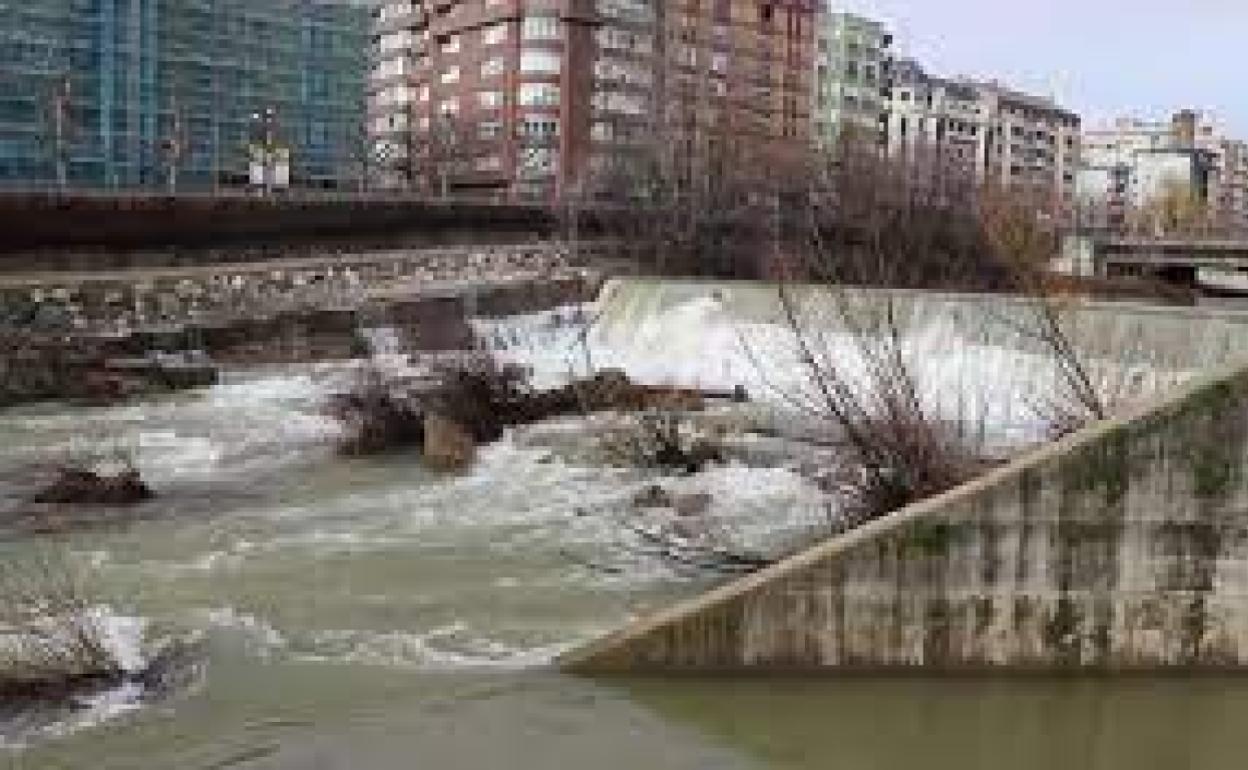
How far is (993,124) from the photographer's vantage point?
169m

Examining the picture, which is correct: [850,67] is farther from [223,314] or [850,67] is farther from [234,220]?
[223,314]

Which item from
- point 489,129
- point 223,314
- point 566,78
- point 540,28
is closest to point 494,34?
point 540,28

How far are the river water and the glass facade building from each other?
5628 cm

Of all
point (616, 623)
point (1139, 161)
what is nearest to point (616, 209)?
point (616, 623)

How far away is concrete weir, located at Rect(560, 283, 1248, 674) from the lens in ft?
37.1

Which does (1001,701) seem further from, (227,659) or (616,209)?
(616,209)

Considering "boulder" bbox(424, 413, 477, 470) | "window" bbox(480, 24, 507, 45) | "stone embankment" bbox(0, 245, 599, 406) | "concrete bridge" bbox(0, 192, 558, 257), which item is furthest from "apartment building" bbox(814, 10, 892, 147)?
"boulder" bbox(424, 413, 477, 470)

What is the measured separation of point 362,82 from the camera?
99688 millimetres

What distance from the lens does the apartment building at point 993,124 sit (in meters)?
152

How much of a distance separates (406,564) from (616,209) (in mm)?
38238

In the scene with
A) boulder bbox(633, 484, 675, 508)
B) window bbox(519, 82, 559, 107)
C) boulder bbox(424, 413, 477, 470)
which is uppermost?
window bbox(519, 82, 559, 107)

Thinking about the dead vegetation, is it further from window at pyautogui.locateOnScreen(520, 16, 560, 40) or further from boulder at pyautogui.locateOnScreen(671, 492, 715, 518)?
window at pyautogui.locateOnScreen(520, 16, 560, 40)

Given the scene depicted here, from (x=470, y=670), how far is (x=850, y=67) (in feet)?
427

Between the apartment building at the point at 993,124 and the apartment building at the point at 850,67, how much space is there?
307 cm
